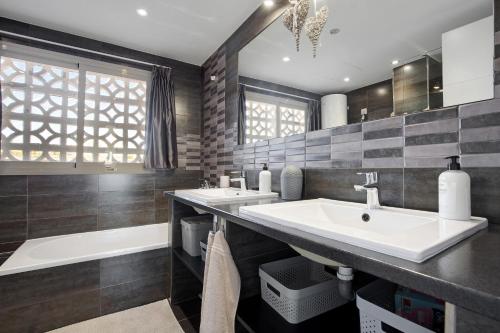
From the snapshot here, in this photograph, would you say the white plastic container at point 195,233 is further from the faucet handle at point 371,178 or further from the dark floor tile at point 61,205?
the dark floor tile at point 61,205

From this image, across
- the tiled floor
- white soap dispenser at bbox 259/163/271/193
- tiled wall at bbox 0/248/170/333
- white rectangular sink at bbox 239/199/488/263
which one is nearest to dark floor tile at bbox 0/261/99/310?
tiled wall at bbox 0/248/170/333

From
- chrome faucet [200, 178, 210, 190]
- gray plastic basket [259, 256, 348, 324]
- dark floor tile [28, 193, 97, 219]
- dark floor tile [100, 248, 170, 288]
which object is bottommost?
dark floor tile [100, 248, 170, 288]

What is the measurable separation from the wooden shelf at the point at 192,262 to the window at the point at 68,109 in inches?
55.4

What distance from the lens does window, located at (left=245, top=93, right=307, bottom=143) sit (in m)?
1.61

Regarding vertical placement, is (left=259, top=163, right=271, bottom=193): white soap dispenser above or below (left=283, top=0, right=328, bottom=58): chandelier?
below

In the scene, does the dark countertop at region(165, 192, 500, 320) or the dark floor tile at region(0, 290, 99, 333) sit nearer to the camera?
the dark countertop at region(165, 192, 500, 320)

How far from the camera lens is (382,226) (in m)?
0.93

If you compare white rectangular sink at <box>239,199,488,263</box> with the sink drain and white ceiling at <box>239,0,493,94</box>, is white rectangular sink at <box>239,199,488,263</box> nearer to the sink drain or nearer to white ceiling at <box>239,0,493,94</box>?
the sink drain

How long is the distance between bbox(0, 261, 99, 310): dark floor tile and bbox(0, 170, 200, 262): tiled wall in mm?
531

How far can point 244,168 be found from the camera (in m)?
2.17

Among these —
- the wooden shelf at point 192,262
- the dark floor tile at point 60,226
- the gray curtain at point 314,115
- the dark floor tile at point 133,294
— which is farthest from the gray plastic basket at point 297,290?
the dark floor tile at point 60,226

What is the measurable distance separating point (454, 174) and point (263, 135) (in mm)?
1344

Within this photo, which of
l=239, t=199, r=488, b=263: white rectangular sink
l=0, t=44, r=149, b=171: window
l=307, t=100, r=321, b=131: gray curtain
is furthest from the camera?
l=0, t=44, r=149, b=171: window

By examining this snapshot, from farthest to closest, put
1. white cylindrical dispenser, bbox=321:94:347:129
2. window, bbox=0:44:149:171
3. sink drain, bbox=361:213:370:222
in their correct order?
window, bbox=0:44:149:171
white cylindrical dispenser, bbox=321:94:347:129
sink drain, bbox=361:213:370:222
